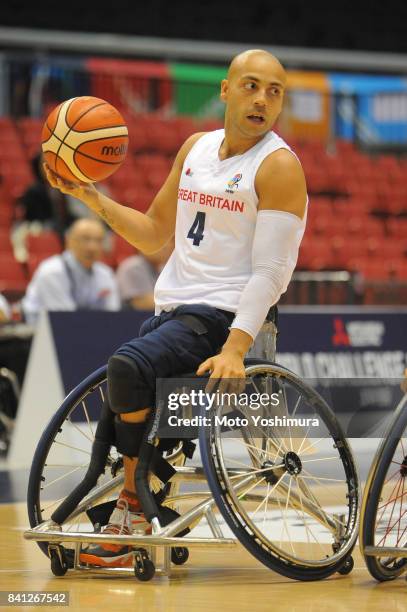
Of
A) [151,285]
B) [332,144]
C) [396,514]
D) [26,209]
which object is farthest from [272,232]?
[332,144]

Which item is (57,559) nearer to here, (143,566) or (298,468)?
(143,566)

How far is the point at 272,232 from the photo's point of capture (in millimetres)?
3787

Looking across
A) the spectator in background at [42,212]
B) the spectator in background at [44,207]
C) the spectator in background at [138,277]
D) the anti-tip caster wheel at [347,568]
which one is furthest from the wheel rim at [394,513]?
the spectator in background at [44,207]

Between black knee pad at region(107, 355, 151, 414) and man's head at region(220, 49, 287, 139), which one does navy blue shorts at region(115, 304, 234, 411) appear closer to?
black knee pad at region(107, 355, 151, 414)

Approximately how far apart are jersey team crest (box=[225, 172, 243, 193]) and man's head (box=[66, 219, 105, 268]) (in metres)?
4.45

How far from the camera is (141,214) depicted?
420 cm

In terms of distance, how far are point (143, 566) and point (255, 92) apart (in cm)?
159

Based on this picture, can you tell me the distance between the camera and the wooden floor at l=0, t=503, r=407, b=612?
130 inches

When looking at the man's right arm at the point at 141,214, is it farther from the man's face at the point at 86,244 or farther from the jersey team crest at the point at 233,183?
the man's face at the point at 86,244

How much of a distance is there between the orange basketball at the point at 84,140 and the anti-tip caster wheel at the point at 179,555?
131 centimetres

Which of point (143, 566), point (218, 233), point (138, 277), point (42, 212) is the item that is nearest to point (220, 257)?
point (218, 233)

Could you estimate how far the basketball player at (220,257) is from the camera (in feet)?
12.2

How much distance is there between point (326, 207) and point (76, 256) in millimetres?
8408

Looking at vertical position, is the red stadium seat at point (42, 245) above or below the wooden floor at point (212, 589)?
below
